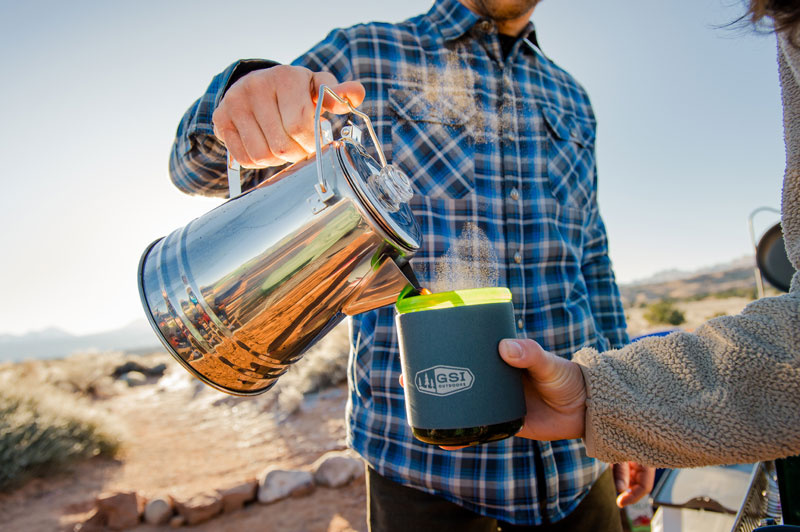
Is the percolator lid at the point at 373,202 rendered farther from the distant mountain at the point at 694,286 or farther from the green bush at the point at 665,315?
the distant mountain at the point at 694,286

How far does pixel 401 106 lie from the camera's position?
137 cm

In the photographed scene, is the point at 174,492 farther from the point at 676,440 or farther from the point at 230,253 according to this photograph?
the point at 676,440

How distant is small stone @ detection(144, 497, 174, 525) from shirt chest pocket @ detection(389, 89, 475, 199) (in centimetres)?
367

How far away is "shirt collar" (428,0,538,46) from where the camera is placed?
58.6 inches

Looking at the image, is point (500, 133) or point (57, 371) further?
point (57, 371)

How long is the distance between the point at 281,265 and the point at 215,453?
5.34 metres

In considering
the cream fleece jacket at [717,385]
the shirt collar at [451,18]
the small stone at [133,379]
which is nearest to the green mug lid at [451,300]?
the cream fleece jacket at [717,385]

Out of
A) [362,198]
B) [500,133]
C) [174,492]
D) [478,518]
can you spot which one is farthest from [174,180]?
[174,492]

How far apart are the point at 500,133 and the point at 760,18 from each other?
0.70 meters

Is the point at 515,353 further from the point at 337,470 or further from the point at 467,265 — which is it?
the point at 337,470

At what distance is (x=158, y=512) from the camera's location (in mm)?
3717

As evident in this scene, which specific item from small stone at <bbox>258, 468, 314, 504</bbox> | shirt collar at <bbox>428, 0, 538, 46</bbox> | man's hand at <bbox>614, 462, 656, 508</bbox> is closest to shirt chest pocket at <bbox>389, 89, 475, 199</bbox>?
shirt collar at <bbox>428, 0, 538, 46</bbox>

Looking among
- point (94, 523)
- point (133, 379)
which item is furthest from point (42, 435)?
point (133, 379)

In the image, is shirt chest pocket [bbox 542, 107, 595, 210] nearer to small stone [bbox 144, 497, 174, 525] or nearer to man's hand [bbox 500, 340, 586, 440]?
man's hand [bbox 500, 340, 586, 440]
